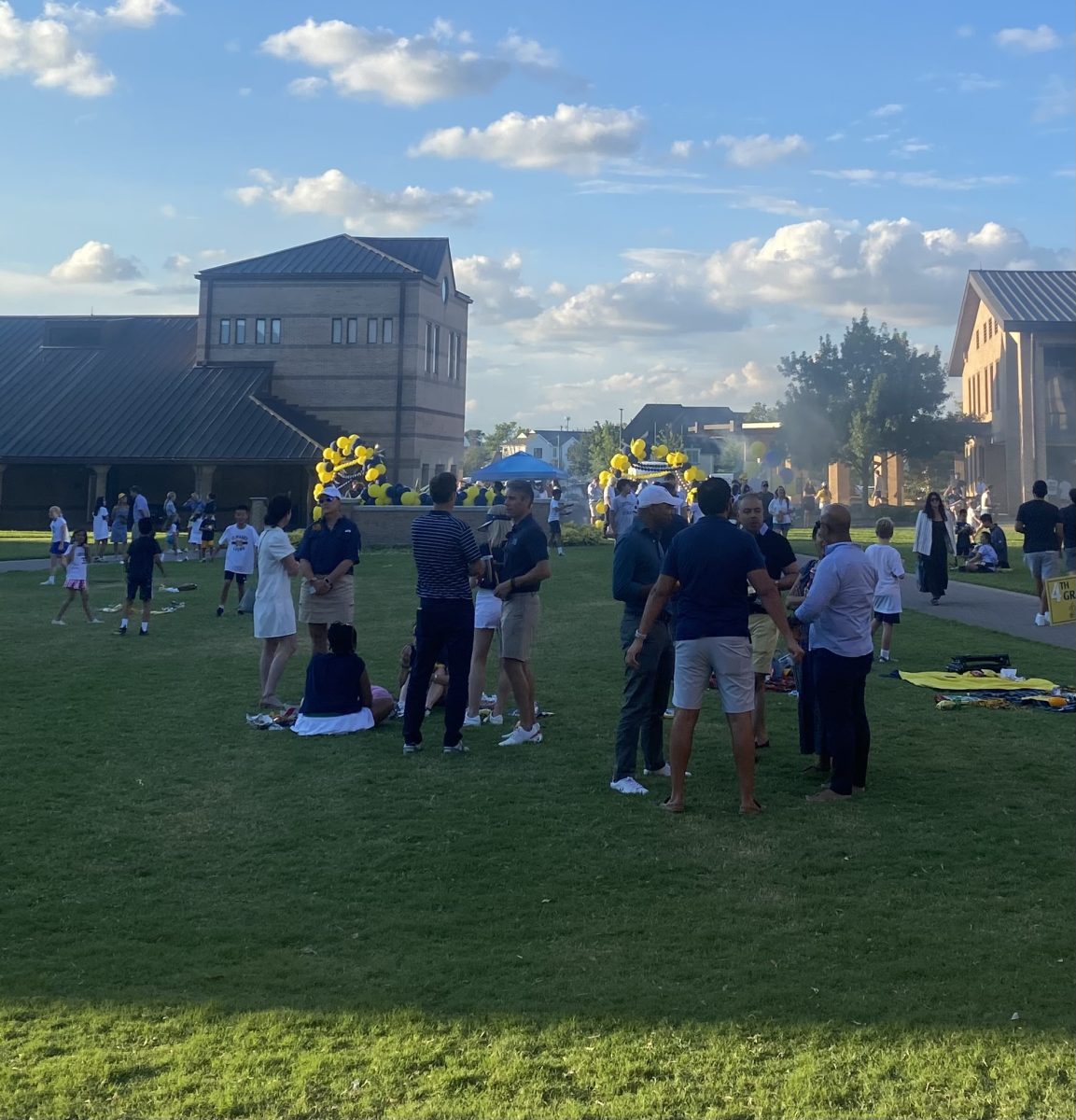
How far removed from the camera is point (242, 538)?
19.2 metres

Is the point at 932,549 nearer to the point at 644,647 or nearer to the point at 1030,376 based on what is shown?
the point at 644,647

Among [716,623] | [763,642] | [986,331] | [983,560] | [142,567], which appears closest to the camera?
[716,623]

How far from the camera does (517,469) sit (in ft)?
126

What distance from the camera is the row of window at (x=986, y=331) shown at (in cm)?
5298

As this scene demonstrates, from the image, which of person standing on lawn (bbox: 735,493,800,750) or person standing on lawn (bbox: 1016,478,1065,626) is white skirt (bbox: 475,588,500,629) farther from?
person standing on lawn (bbox: 1016,478,1065,626)

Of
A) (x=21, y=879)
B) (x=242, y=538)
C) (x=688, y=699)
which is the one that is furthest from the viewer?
(x=242, y=538)

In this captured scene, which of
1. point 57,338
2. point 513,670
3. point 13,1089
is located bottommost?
point 13,1089

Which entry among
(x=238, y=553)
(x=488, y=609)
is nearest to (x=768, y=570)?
(x=488, y=609)

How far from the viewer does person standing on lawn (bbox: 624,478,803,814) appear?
295 inches

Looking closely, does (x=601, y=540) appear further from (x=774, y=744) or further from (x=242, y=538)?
(x=774, y=744)

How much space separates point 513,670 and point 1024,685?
5584 millimetres

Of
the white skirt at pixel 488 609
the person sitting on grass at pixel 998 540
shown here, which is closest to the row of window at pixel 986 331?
the person sitting on grass at pixel 998 540

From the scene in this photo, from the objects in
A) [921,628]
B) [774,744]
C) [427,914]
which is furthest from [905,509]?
[427,914]

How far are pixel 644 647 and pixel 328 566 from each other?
11.8 ft
